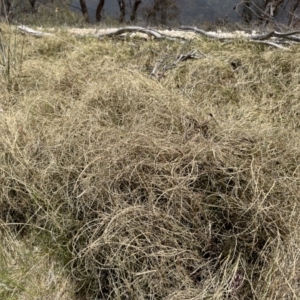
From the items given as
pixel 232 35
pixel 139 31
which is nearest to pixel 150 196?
pixel 232 35

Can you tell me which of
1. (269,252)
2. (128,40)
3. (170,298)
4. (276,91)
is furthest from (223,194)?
(128,40)

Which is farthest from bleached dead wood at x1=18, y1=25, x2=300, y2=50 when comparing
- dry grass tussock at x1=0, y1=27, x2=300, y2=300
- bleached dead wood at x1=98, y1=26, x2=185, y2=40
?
dry grass tussock at x1=0, y1=27, x2=300, y2=300

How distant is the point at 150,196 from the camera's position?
1400 millimetres

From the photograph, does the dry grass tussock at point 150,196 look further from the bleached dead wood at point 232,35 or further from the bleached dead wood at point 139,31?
the bleached dead wood at point 139,31

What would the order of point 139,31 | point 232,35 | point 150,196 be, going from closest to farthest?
point 150,196 → point 232,35 → point 139,31

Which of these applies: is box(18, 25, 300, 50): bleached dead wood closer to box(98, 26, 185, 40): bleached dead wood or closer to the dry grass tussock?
box(98, 26, 185, 40): bleached dead wood

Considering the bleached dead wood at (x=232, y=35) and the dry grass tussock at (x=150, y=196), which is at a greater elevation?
the bleached dead wood at (x=232, y=35)

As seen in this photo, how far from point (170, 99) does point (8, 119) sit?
0.86m

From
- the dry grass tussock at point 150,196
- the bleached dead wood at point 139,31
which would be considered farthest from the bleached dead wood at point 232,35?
the dry grass tussock at point 150,196

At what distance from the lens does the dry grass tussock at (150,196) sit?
1.27m

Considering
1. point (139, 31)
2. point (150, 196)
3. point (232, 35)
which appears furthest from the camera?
point (139, 31)

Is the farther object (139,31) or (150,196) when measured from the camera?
(139,31)

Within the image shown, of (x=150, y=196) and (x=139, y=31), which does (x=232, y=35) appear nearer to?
(x=139, y=31)

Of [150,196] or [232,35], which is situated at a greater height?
[232,35]
